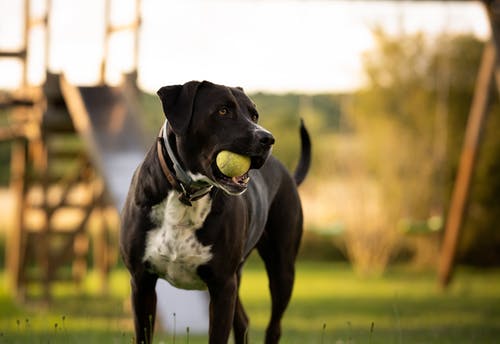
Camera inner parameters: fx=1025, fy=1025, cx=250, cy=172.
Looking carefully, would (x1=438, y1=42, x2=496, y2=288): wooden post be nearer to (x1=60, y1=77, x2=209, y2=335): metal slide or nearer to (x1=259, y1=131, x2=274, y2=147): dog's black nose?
(x1=60, y1=77, x2=209, y2=335): metal slide

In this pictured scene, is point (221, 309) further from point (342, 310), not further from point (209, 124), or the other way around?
point (342, 310)

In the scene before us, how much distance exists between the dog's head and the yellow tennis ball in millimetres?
23

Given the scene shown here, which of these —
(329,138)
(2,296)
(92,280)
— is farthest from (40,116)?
(329,138)

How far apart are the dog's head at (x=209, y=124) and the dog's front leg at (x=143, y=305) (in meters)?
0.60

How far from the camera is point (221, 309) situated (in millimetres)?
4484

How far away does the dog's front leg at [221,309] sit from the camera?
447cm

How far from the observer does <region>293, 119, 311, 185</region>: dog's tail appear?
5.99 meters

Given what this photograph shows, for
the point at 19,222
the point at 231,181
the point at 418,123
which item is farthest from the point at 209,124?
the point at 418,123

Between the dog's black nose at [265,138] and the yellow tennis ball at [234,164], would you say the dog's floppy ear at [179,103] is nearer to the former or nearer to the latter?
the yellow tennis ball at [234,164]

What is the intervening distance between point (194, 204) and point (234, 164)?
0.37 m

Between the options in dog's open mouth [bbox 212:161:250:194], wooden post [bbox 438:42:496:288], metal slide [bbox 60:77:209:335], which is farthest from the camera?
wooden post [bbox 438:42:496:288]

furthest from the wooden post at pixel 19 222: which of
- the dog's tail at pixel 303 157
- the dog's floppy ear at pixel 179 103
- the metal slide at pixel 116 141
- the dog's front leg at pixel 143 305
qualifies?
the dog's floppy ear at pixel 179 103

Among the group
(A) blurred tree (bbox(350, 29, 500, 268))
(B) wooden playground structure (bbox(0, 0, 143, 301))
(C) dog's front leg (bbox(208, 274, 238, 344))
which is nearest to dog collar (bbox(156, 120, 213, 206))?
(C) dog's front leg (bbox(208, 274, 238, 344))

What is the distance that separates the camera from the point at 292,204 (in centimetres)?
554
